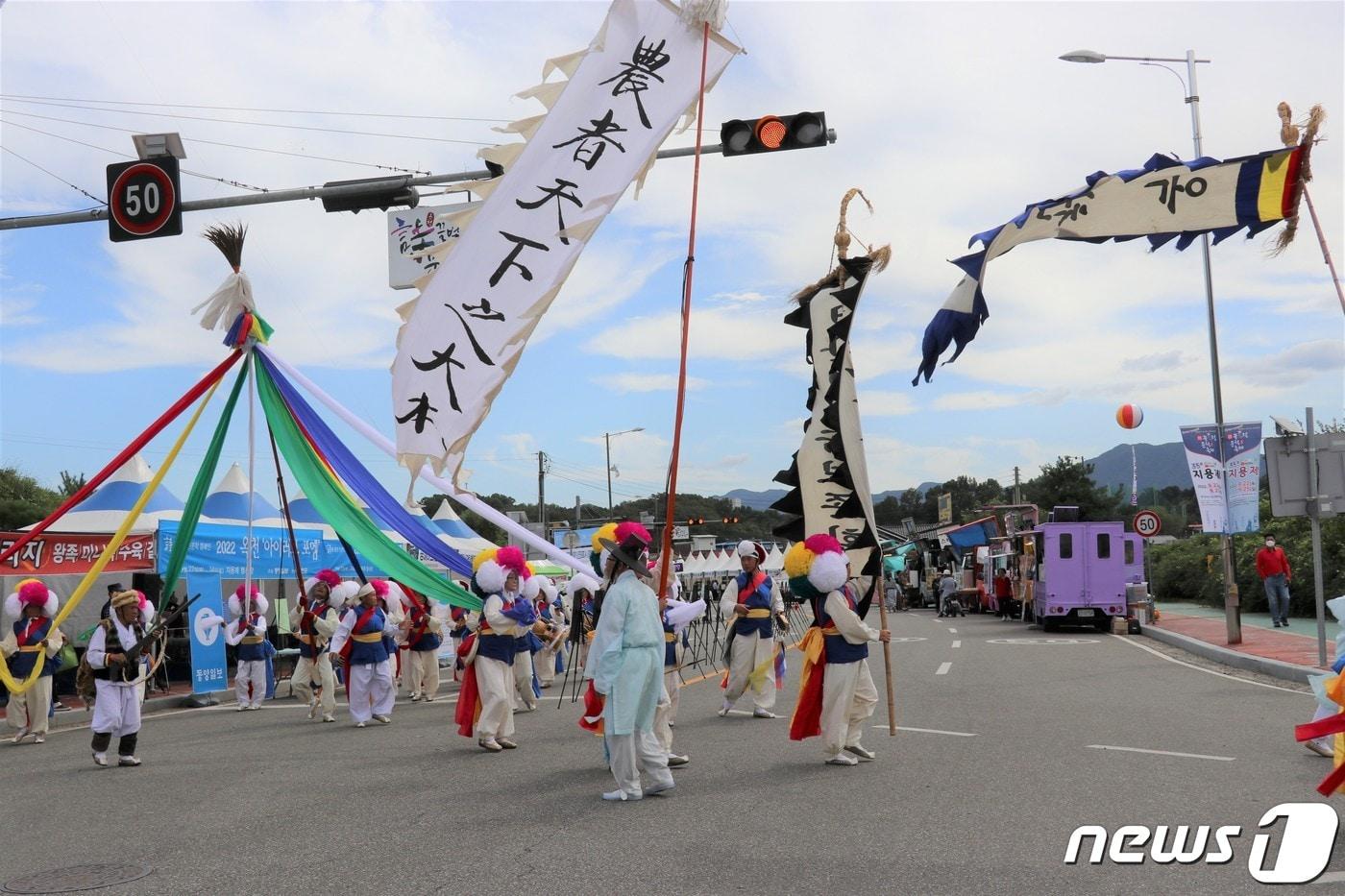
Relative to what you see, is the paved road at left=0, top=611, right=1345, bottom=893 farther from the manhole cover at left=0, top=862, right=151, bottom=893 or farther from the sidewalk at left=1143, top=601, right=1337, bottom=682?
the sidewalk at left=1143, top=601, right=1337, bottom=682

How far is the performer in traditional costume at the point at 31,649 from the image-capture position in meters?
13.3

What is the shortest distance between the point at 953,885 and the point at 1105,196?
5.24 meters

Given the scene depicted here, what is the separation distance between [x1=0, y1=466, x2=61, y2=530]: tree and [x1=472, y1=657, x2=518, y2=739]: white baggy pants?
2802 cm

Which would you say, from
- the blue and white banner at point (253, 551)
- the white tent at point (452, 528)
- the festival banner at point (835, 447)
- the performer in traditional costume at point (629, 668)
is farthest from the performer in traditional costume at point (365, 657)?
the white tent at point (452, 528)

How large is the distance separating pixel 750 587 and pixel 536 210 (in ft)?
19.9

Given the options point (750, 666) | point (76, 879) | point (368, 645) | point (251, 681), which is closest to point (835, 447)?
point (750, 666)

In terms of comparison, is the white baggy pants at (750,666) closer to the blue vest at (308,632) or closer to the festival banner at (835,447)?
the festival banner at (835,447)

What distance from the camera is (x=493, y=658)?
37.2 ft

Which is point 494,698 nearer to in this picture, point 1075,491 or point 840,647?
point 840,647

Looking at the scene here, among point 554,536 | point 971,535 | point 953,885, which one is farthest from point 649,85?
point 971,535

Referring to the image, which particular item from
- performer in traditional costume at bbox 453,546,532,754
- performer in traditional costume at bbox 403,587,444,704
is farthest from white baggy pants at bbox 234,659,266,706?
performer in traditional costume at bbox 453,546,532,754

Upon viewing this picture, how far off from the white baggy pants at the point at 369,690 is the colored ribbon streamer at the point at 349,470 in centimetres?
148

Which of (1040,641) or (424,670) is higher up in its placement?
(424,670)

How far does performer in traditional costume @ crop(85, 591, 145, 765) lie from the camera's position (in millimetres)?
11000
